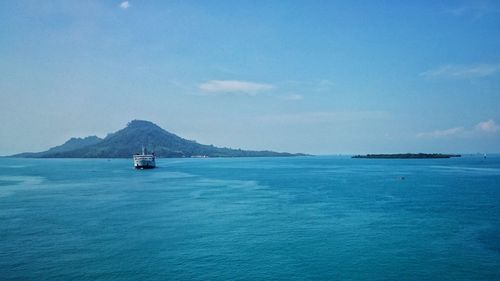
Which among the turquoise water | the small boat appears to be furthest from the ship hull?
the turquoise water

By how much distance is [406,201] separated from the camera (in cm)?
6319

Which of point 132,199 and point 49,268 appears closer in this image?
point 49,268

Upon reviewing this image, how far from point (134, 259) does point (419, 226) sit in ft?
112

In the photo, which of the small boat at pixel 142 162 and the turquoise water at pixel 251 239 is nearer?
the turquoise water at pixel 251 239

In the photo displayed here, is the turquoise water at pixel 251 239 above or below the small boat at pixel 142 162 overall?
below

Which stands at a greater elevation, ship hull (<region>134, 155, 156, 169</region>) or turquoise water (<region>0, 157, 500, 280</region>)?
ship hull (<region>134, 155, 156, 169</region>)

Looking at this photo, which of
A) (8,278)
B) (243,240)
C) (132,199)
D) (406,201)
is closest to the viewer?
(8,278)

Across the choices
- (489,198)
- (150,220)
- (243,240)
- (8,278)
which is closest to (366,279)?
(243,240)

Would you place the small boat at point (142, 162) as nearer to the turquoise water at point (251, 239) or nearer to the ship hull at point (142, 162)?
the ship hull at point (142, 162)

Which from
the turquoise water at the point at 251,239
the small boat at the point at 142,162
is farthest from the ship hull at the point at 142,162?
the turquoise water at the point at 251,239

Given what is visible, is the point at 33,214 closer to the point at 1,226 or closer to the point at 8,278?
the point at 1,226

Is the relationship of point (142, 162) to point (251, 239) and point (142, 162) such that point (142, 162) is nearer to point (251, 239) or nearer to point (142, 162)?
point (142, 162)

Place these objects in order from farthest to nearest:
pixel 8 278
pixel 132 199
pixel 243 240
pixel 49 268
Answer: pixel 132 199, pixel 243 240, pixel 49 268, pixel 8 278

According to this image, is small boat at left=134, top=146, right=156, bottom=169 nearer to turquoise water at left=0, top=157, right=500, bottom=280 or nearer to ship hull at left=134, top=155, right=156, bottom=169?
ship hull at left=134, top=155, right=156, bottom=169
